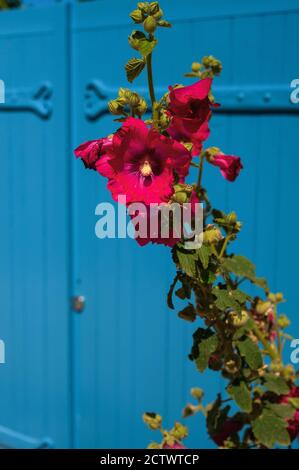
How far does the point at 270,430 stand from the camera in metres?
0.91

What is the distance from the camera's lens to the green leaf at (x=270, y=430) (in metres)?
0.90

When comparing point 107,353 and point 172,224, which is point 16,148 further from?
point 172,224

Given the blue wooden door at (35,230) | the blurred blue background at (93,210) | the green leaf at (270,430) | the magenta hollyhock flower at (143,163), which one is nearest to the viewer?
the magenta hollyhock flower at (143,163)

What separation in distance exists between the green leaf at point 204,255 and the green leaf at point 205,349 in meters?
0.15

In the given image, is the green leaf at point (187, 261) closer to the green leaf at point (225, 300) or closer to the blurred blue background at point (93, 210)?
the green leaf at point (225, 300)

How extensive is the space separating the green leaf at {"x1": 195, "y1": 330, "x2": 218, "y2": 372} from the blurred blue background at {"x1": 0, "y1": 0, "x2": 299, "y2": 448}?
Result: 0.95 m

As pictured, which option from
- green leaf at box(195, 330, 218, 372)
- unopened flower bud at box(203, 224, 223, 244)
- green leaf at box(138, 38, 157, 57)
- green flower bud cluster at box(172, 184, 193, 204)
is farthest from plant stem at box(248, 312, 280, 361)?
green leaf at box(138, 38, 157, 57)

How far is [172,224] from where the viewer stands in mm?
699

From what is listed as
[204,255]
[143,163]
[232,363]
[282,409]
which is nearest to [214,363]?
[232,363]

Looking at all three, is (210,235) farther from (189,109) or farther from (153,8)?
(153,8)

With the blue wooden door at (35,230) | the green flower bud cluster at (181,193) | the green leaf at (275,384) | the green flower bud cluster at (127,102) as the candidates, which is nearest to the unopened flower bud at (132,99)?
the green flower bud cluster at (127,102)

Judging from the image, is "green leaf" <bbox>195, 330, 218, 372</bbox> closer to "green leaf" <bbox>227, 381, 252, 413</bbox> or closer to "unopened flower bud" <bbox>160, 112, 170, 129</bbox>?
"green leaf" <bbox>227, 381, 252, 413</bbox>

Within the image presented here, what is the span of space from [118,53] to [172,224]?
1.36 metres

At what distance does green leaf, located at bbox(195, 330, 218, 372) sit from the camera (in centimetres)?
83
